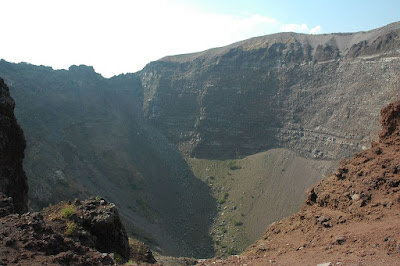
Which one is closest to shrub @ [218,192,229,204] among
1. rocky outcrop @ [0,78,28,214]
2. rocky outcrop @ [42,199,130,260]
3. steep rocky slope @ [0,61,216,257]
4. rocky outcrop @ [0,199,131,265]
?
steep rocky slope @ [0,61,216,257]

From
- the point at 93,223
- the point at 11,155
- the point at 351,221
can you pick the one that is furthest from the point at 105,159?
the point at 351,221

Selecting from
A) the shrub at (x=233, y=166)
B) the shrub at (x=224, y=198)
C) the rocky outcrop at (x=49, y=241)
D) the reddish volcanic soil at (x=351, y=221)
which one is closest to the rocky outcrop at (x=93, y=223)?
the rocky outcrop at (x=49, y=241)

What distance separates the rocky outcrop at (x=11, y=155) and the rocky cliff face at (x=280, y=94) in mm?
52942

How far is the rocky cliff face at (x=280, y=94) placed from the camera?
59219 millimetres

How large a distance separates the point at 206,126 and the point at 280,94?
17322 millimetres

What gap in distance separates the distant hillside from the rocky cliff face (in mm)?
228

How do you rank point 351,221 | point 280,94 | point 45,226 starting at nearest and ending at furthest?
1. point 45,226
2. point 351,221
3. point 280,94

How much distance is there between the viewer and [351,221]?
1016cm

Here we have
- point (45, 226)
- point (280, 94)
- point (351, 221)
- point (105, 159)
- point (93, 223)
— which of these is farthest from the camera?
point (280, 94)

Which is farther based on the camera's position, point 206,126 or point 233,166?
point 206,126

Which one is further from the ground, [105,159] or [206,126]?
[206,126]

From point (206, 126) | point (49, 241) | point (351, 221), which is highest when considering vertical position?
point (49, 241)

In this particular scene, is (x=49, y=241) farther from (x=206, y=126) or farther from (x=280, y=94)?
(x=280, y=94)

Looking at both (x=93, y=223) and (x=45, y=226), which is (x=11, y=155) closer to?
(x=93, y=223)
